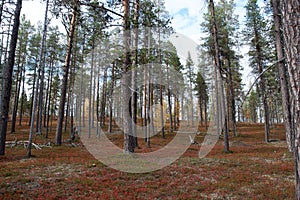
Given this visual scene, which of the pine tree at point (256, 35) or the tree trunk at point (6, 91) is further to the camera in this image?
the pine tree at point (256, 35)

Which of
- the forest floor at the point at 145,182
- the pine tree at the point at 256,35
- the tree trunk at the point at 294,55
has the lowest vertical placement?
the forest floor at the point at 145,182

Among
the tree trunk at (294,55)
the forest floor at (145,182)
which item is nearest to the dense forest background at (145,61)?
the tree trunk at (294,55)

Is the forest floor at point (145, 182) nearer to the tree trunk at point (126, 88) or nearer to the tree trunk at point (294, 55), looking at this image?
the tree trunk at point (126, 88)

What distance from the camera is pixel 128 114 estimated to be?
10.6m

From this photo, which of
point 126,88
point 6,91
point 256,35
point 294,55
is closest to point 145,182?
point 126,88

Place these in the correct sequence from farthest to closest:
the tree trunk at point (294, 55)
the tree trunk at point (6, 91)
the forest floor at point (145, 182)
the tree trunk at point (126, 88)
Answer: the tree trunk at point (6, 91) < the tree trunk at point (126, 88) < the forest floor at point (145, 182) < the tree trunk at point (294, 55)

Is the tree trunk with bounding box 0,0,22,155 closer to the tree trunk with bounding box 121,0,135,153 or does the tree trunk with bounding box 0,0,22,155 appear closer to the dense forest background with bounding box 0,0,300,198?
the dense forest background with bounding box 0,0,300,198

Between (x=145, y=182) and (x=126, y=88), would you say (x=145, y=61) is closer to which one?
(x=126, y=88)

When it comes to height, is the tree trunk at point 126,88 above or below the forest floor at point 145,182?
above

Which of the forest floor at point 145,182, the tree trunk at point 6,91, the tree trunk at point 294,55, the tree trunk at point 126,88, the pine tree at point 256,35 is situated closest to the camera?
the tree trunk at point 294,55

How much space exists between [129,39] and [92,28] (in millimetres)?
2817

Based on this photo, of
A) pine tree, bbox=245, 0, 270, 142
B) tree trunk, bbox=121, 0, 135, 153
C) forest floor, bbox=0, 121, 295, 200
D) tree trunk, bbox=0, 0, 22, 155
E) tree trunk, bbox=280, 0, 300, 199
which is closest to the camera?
tree trunk, bbox=280, 0, 300, 199

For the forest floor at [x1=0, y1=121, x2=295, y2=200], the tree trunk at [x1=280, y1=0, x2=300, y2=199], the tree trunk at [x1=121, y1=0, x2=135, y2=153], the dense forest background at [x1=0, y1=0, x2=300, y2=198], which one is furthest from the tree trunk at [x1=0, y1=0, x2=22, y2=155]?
the tree trunk at [x1=280, y1=0, x2=300, y2=199]

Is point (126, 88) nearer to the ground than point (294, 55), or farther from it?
farther from it
